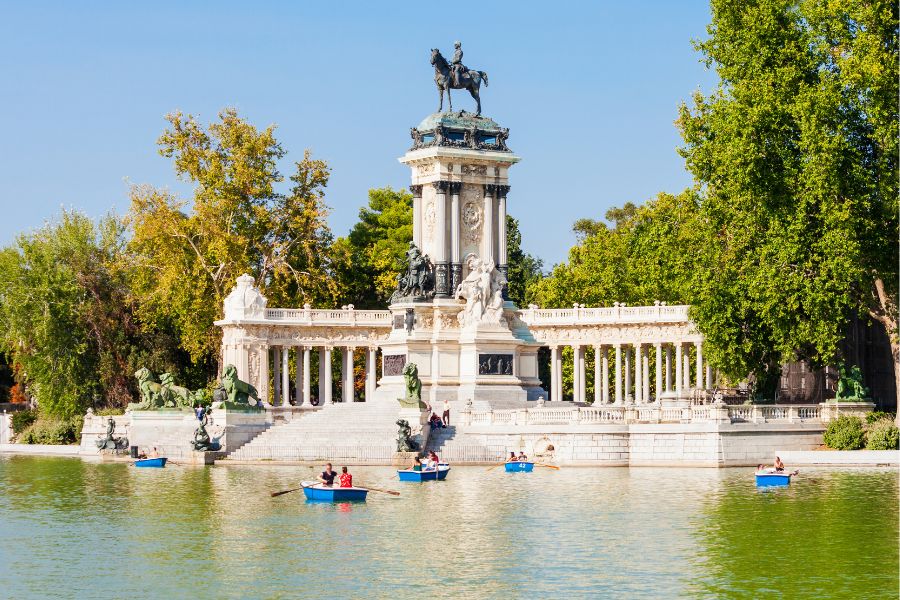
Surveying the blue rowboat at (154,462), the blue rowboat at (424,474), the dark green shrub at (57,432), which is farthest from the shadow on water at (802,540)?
the dark green shrub at (57,432)

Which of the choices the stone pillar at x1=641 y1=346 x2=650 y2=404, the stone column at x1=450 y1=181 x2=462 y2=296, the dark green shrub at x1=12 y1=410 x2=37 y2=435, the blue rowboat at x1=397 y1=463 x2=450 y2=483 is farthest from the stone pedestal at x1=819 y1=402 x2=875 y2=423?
the dark green shrub at x1=12 y1=410 x2=37 y2=435

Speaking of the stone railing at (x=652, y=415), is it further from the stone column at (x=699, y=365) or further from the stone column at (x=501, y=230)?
the stone column at (x=699, y=365)

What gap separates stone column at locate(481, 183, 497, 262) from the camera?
240ft

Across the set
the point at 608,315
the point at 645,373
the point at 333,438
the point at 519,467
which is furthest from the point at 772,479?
the point at 645,373

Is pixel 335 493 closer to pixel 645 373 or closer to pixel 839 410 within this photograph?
pixel 839 410

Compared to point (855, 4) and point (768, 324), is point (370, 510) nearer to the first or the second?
point (768, 324)

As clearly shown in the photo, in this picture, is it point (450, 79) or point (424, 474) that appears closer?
point (424, 474)

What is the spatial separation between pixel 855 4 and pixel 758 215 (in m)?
8.28

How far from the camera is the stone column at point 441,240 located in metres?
72.4

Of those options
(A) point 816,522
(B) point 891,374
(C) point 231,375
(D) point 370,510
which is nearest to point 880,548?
(A) point 816,522

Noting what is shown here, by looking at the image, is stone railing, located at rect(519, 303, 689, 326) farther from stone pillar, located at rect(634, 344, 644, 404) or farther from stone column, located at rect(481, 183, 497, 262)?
stone column, located at rect(481, 183, 497, 262)

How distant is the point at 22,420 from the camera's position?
91.2 m

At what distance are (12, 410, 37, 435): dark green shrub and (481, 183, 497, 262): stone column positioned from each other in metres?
30.3

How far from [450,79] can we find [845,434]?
24.6 meters
